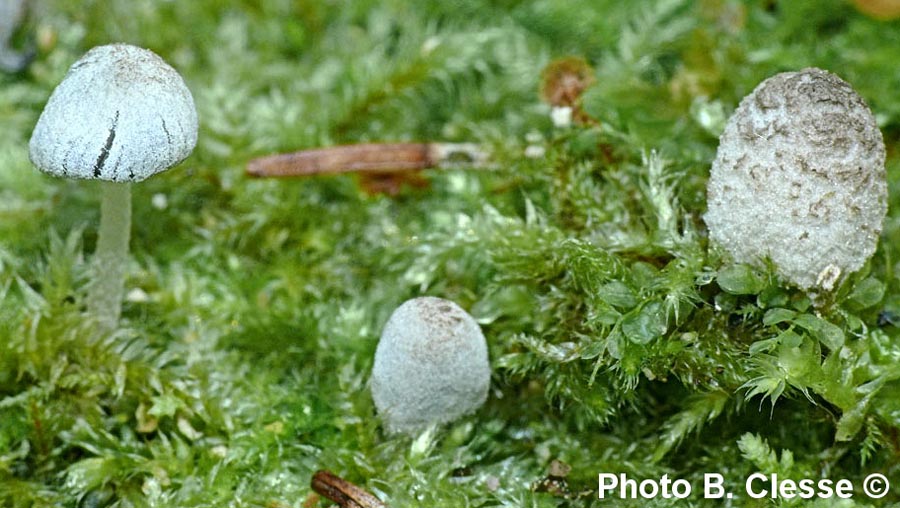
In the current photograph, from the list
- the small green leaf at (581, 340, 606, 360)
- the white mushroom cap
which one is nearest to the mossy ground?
the small green leaf at (581, 340, 606, 360)

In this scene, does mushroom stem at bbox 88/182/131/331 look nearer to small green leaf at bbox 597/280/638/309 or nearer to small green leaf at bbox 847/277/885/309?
small green leaf at bbox 597/280/638/309

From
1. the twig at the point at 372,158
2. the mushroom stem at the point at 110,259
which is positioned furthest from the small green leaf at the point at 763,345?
the mushroom stem at the point at 110,259

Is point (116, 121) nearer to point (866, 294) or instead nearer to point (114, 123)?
point (114, 123)

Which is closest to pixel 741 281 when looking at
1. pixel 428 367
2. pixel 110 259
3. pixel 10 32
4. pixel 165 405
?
pixel 428 367

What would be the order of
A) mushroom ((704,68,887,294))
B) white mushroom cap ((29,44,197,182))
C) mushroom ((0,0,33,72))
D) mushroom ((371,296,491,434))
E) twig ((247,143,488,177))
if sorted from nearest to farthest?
1. white mushroom cap ((29,44,197,182))
2. mushroom ((704,68,887,294))
3. mushroom ((371,296,491,434))
4. twig ((247,143,488,177))
5. mushroom ((0,0,33,72))

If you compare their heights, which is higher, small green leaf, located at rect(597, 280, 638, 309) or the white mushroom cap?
the white mushroom cap

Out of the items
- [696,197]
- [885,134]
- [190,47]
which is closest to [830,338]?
[696,197]
